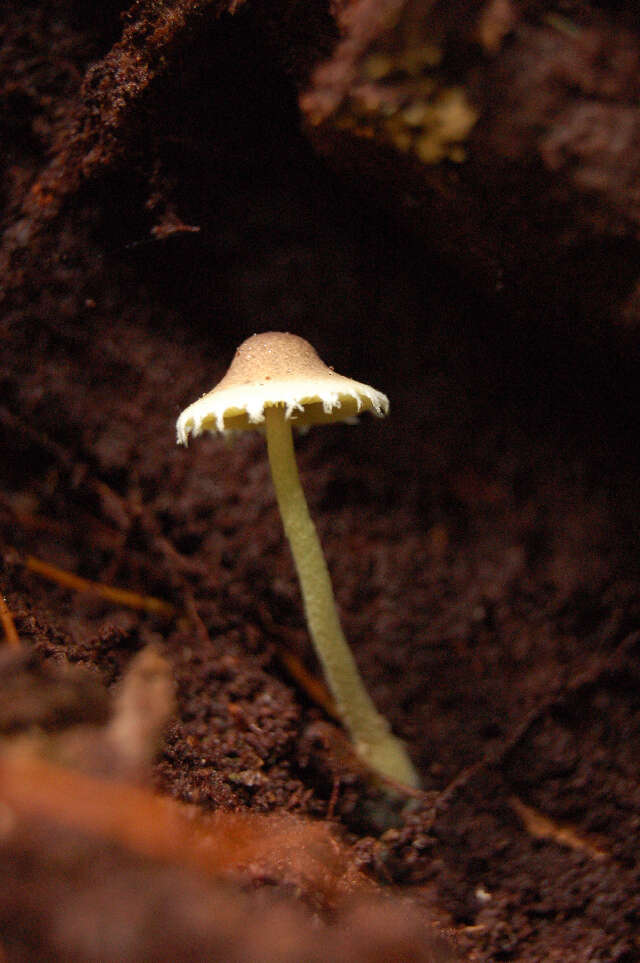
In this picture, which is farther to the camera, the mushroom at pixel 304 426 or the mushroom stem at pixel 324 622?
the mushroom stem at pixel 324 622

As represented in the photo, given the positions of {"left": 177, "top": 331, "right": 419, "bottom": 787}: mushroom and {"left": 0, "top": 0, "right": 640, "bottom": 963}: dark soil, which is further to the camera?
{"left": 0, "top": 0, "right": 640, "bottom": 963}: dark soil

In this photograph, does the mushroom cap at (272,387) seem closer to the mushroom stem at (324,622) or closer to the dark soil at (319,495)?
the mushroom stem at (324,622)

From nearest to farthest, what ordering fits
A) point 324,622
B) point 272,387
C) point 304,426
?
point 272,387 < point 324,622 < point 304,426

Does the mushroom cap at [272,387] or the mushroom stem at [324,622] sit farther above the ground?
the mushroom cap at [272,387]

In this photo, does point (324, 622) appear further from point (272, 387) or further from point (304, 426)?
point (272, 387)

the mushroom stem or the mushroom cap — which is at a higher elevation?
the mushroom cap

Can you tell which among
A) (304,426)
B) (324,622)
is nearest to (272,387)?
(304,426)

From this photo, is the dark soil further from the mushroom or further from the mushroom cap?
the mushroom cap

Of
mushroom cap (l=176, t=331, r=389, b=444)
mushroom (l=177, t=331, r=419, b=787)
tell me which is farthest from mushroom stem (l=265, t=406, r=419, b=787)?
mushroom cap (l=176, t=331, r=389, b=444)

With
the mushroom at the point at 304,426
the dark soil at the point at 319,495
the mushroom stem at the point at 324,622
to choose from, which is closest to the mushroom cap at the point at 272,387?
the mushroom at the point at 304,426
